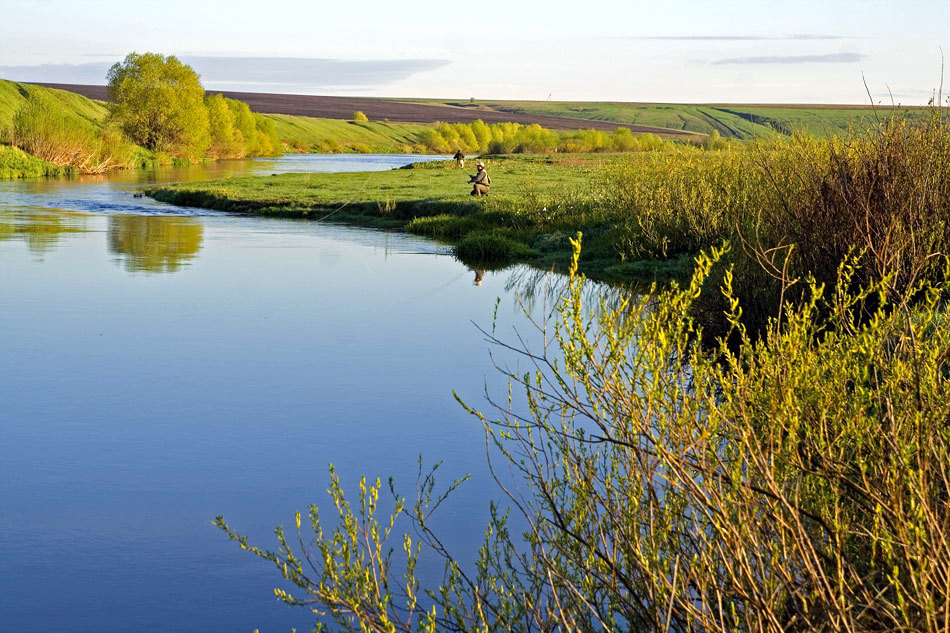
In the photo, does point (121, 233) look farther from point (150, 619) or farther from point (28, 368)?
point (150, 619)

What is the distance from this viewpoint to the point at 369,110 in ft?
534

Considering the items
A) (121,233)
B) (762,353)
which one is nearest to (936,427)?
(762,353)

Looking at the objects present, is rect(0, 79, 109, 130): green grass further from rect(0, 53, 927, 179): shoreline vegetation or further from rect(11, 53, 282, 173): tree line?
rect(11, 53, 282, 173): tree line

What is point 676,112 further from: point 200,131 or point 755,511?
point 755,511

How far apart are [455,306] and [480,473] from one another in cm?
813

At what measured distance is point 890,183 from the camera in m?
9.82

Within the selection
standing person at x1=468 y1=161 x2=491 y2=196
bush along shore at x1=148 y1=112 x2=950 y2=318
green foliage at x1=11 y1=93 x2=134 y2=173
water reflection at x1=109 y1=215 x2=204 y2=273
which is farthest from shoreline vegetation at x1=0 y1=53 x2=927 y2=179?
water reflection at x1=109 y1=215 x2=204 y2=273

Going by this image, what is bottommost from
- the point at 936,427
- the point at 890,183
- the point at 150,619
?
the point at 150,619

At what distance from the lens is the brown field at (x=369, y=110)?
139 meters

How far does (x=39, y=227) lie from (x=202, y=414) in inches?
766

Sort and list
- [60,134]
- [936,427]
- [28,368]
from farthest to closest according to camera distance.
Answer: [60,134] → [28,368] → [936,427]

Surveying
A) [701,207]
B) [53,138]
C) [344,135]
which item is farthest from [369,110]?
[701,207]

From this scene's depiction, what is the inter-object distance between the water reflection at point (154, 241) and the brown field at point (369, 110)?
3890 inches

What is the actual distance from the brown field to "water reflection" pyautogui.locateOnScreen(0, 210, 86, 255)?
98.8 m
